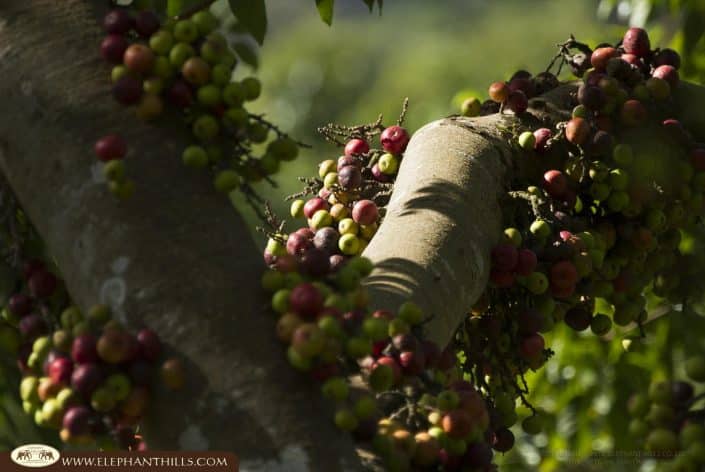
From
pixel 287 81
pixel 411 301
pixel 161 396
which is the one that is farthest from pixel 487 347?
pixel 287 81

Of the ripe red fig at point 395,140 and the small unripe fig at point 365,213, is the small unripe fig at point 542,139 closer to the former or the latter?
the ripe red fig at point 395,140

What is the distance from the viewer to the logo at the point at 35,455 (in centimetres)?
209

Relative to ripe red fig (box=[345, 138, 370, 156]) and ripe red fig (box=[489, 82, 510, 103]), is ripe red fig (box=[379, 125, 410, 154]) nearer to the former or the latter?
ripe red fig (box=[345, 138, 370, 156])

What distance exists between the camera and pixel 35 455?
212 cm

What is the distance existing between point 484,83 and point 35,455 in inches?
724

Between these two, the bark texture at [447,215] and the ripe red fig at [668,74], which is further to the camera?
the ripe red fig at [668,74]

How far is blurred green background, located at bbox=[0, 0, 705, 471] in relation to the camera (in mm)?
3234

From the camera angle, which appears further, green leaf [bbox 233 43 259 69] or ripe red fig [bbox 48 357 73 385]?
green leaf [bbox 233 43 259 69]

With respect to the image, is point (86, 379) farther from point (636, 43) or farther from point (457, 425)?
point (636, 43)

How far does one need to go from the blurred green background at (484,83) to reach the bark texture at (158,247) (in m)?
0.52

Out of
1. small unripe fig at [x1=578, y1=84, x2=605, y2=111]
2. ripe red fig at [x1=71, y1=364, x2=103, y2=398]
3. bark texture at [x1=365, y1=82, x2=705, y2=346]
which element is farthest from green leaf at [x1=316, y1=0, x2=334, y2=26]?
ripe red fig at [x1=71, y1=364, x2=103, y2=398]

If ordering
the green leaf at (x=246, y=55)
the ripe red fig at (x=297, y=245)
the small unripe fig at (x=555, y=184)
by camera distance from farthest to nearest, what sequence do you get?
the green leaf at (x=246, y=55) → the small unripe fig at (x=555, y=184) → the ripe red fig at (x=297, y=245)

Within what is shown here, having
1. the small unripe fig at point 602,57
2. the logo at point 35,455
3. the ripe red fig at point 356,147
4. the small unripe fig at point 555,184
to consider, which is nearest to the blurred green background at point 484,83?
the logo at point 35,455

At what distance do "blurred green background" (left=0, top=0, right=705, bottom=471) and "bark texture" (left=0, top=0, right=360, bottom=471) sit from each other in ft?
1.72
